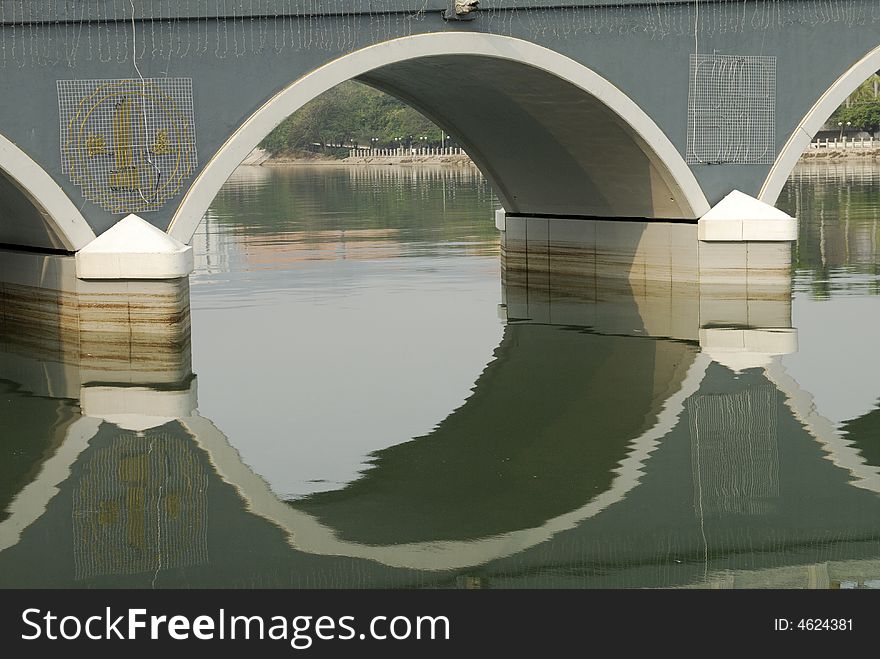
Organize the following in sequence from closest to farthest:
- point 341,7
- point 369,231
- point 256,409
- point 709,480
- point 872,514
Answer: point 872,514 → point 709,480 → point 256,409 → point 341,7 → point 369,231

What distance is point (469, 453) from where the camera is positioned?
36.3ft

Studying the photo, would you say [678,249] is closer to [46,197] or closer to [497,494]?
[46,197]

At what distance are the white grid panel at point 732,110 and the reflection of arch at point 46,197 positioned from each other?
7692 mm

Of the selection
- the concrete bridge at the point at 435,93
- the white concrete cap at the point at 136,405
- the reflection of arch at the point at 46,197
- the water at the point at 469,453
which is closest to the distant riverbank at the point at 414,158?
the concrete bridge at the point at 435,93

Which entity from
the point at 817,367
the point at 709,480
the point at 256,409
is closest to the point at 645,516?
the point at 709,480

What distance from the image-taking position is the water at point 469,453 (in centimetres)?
842

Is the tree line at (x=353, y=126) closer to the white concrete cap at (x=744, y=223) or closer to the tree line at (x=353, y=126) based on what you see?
the tree line at (x=353, y=126)

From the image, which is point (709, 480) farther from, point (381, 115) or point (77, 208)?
point (381, 115)

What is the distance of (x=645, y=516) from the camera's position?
930 cm

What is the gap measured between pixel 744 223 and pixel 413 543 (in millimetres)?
9975

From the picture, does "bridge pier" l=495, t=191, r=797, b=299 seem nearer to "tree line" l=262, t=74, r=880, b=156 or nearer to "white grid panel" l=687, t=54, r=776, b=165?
"white grid panel" l=687, t=54, r=776, b=165

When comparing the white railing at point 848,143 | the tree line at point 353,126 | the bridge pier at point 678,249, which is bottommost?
the bridge pier at point 678,249

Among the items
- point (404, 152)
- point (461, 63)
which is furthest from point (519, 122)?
point (404, 152)

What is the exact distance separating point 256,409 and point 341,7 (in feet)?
16.3
